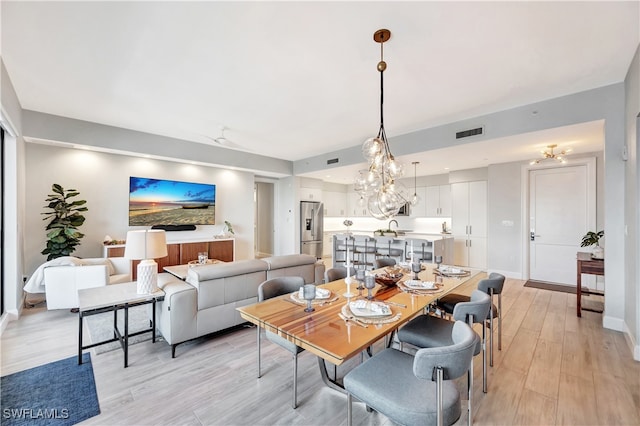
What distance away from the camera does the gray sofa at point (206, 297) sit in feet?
8.45

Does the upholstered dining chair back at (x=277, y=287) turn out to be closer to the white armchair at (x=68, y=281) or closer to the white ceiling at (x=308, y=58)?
the white ceiling at (x=308, y=58)

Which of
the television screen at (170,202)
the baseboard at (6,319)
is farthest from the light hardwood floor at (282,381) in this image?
the television screen at (170,202)

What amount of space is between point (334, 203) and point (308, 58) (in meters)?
6.68

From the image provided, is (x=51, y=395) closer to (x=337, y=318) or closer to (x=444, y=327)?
(x=337, y=318)

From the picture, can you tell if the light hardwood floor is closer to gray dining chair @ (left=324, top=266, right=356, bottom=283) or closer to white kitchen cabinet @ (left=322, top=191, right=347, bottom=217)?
gray dining chair @ (left=324, top=266, right=356, bottom=283)

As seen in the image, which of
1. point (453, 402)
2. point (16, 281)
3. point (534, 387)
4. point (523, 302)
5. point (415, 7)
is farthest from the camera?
point (523, 302)

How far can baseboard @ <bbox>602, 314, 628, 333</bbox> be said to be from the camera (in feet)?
10.2

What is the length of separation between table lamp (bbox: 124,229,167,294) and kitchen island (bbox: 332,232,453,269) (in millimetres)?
3275

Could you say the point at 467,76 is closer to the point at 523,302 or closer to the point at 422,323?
the point at 422,323

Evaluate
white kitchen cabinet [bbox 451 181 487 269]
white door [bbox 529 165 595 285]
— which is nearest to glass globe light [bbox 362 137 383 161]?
white door [bbox 529 165 595 285]

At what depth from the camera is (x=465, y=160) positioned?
5441 mm

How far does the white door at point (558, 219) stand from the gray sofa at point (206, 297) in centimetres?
549

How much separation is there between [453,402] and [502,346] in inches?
80.9

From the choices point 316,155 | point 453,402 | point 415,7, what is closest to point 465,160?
point 316,155
